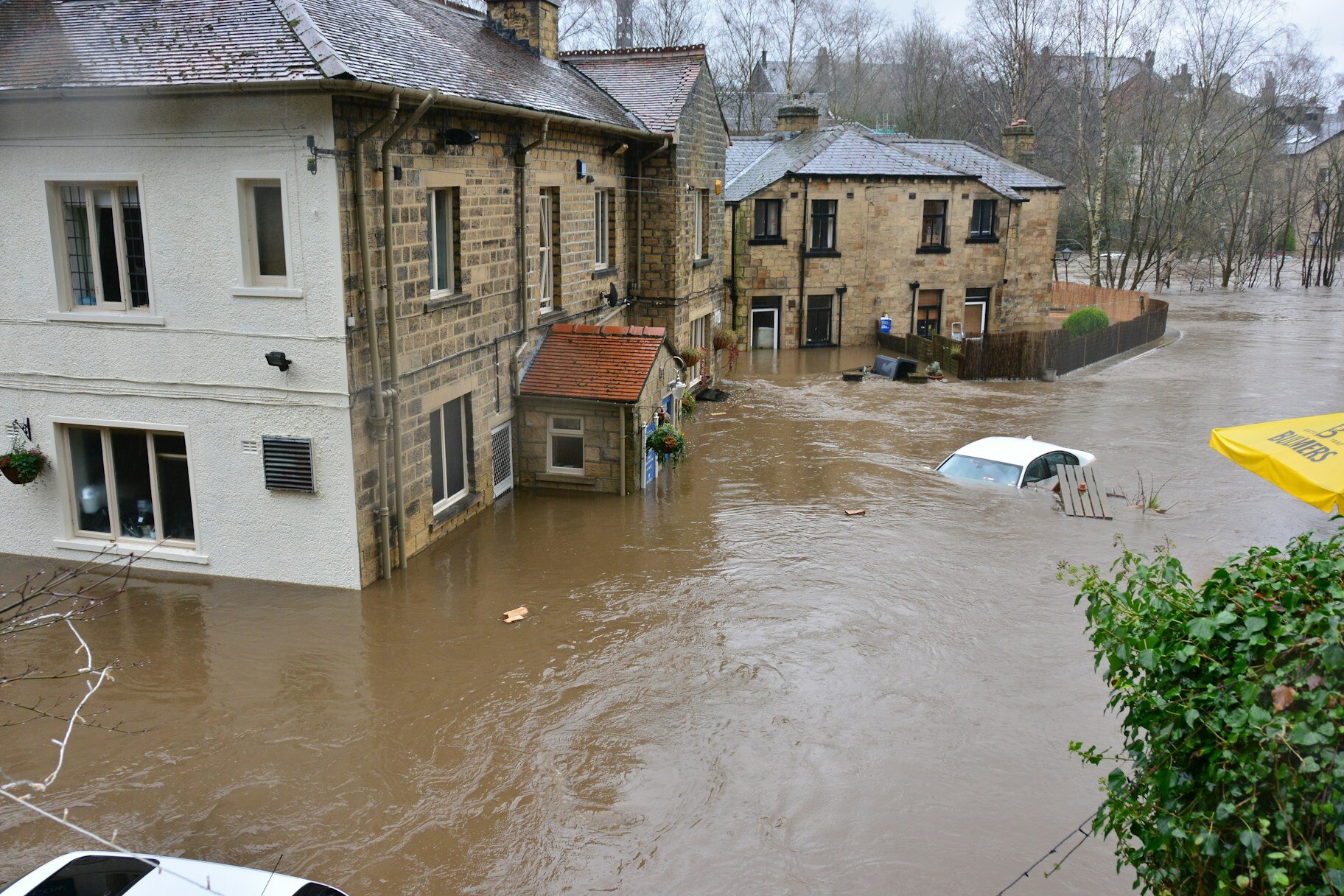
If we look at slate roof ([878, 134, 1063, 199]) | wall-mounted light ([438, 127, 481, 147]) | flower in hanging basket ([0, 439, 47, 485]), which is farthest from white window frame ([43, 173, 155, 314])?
slate roof ([878, 134, 1063, 199])

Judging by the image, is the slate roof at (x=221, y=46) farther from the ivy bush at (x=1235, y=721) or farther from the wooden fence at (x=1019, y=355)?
the wooden fence at (x=1019, y=355)

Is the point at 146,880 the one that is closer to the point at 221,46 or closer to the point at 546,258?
the point at 221,46

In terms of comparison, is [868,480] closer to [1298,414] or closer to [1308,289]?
[1298,414]

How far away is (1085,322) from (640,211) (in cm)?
1785

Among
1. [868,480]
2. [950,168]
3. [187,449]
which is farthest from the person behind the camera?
[950,168]

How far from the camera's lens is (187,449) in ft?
41.8

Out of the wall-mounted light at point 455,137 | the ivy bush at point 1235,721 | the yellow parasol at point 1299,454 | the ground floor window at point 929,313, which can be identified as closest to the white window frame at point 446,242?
the wall-mounted light at point 455,137

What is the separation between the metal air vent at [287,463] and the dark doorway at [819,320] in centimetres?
2294

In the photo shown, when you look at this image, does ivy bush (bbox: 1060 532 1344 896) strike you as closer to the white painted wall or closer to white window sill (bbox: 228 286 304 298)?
the white painted wall

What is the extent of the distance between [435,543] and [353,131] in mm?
5439

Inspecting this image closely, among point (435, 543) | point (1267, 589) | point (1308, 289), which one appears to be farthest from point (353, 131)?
point (1308, 289)

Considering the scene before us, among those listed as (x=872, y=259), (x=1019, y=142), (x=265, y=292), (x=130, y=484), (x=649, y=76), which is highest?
(x=1019, y=142)

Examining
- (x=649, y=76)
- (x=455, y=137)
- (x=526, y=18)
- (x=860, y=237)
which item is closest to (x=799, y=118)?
(x=860, y=237)

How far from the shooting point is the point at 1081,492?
17.0 m
